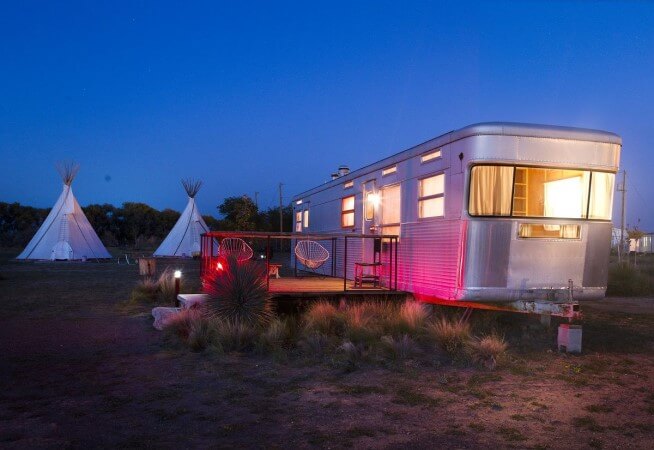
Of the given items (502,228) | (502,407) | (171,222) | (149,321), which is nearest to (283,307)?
(149,321)

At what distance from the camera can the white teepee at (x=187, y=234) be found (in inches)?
1177

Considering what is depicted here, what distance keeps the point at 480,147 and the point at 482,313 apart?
355cm

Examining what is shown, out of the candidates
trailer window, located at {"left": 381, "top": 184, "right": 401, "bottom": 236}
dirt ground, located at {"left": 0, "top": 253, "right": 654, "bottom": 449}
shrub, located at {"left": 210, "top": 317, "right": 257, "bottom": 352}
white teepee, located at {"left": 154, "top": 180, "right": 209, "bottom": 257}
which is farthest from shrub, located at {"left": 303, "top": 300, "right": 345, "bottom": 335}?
white teepee, located at {"left": 154, "top": 180, "right": 209, "bottom": 257}

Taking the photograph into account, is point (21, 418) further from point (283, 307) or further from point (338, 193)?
point (338, 193)

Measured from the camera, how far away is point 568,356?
7.79 metres

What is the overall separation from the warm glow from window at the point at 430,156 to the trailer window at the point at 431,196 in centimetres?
31

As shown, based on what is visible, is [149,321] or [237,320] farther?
[149,321]

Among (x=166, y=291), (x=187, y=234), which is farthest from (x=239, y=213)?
(x=166, y=291)

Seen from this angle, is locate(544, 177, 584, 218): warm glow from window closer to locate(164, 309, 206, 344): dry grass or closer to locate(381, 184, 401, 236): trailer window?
locate(381, 184, 401, 236): trailer window

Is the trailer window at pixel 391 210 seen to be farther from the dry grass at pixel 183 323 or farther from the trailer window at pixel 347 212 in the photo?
the dry grass at pixel 183 323

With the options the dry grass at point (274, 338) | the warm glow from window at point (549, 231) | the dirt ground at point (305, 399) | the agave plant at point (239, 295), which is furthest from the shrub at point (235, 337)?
the warm glow from window at point (549, 231)

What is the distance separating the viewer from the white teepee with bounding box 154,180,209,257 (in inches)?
1177

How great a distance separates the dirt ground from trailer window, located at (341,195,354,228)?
5084 millimetres

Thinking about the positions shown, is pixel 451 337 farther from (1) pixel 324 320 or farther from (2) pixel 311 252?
→ (2) pixel 311 252
